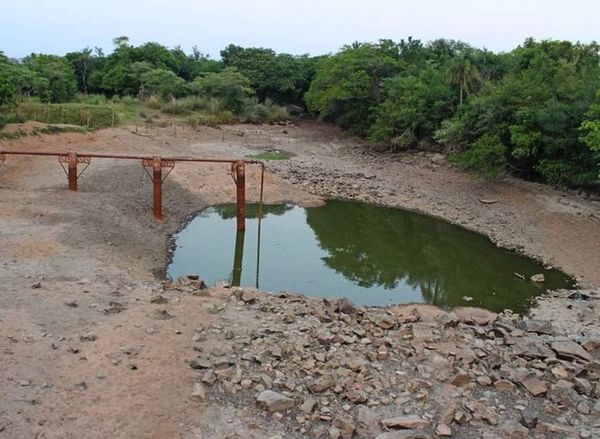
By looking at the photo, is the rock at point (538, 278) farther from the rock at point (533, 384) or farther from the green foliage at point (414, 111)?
the green foliage at point (414, 111)

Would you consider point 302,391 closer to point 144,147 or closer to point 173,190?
point 173,190

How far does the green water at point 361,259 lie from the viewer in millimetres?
17031

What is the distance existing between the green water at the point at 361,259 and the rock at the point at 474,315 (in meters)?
1.05

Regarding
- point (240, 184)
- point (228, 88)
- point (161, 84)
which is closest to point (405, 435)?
point (240, 184)

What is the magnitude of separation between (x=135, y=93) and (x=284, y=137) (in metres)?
17.2

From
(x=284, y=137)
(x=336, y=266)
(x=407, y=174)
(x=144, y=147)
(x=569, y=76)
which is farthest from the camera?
(x=284, y=137)

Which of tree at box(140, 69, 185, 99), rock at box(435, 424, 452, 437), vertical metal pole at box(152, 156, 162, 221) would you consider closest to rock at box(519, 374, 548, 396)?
rock at box(435, 424, 452, 437)

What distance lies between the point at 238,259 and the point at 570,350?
36.4 feet

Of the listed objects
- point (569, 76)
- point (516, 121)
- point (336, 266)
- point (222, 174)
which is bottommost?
point (336, 266)

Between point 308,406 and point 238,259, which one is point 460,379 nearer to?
point 308,406

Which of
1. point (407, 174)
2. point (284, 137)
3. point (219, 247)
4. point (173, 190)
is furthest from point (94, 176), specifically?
point (284, 137)

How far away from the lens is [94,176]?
82.3ft

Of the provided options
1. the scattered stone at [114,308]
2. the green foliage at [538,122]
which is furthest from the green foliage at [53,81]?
the scattered stone at [114,308]

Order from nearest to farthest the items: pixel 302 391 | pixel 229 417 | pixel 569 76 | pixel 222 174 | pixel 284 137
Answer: pixel 229 417 → pixel 302 391 → pixel 569 76 → pixel 222 174 → pixel 284 137
